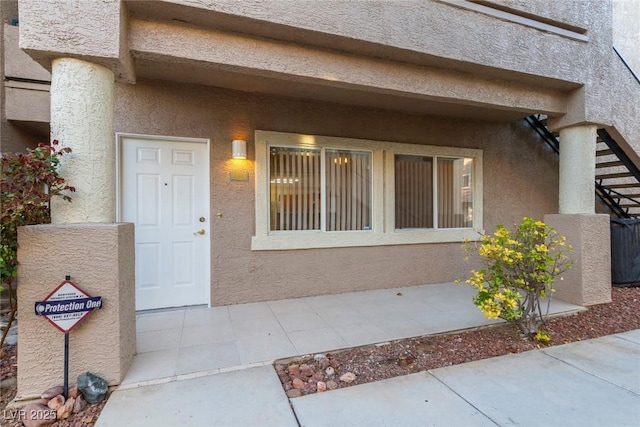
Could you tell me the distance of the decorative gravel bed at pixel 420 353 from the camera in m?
2.70

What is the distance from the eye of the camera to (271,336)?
11.3 feet

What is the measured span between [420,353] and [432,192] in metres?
3.52

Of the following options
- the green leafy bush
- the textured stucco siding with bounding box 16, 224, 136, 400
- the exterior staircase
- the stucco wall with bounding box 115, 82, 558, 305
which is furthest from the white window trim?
the green leafy bush

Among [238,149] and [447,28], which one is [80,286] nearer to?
[238,149]

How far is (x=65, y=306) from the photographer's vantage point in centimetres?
237

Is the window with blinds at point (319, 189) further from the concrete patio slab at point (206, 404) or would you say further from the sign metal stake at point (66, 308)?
the sign metal stake at point (66, 308)

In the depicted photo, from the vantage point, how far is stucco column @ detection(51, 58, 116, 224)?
251 cm

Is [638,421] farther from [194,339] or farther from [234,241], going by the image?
[234,241]

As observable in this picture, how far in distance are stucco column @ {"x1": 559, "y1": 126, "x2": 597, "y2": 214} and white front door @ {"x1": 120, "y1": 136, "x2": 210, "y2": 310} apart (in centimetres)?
556

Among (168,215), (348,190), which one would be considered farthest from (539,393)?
(168,215)

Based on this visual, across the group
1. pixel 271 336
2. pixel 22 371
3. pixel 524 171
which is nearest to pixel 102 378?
pixel 22 371

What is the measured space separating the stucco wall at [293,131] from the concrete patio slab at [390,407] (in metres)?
2.45

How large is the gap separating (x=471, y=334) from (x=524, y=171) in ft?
14.5

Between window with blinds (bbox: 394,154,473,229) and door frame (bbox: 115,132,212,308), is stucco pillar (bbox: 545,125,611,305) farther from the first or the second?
door frame (bbox: 115,132,212,308)
